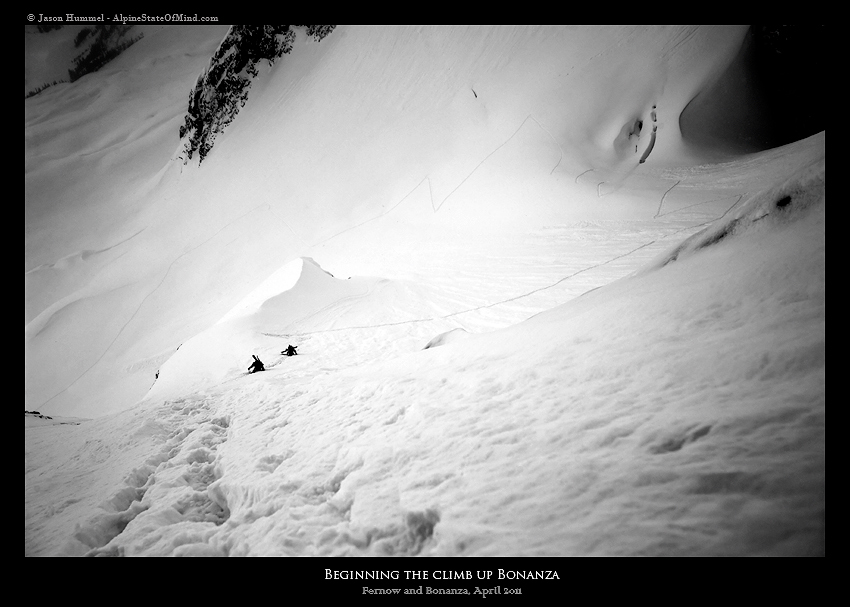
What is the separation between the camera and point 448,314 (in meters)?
5.41

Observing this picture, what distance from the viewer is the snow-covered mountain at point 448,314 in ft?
4.02

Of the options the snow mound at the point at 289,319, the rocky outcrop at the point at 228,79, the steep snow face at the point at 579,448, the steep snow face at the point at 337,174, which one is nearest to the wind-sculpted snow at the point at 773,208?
the steep snow face at the point at 579,448

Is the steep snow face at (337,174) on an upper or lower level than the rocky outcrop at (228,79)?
lower

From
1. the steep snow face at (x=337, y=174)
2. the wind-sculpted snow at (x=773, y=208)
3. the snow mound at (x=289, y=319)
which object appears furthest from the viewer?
the steep snow face at (x=337, y=174)

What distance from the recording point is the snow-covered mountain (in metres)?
1.23

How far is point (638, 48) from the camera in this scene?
9.32 metres

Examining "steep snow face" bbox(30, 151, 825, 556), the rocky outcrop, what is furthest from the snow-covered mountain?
the rocky outcrop

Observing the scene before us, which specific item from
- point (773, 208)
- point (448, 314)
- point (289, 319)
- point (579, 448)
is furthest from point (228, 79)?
point (579, 448)

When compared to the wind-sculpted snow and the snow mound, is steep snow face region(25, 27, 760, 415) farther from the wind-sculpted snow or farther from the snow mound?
the wind-sculpted snow

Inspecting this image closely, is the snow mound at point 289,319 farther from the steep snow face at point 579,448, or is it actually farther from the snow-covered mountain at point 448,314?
the steep snow face at point 579,448

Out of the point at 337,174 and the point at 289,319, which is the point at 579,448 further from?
the point at 337,174
